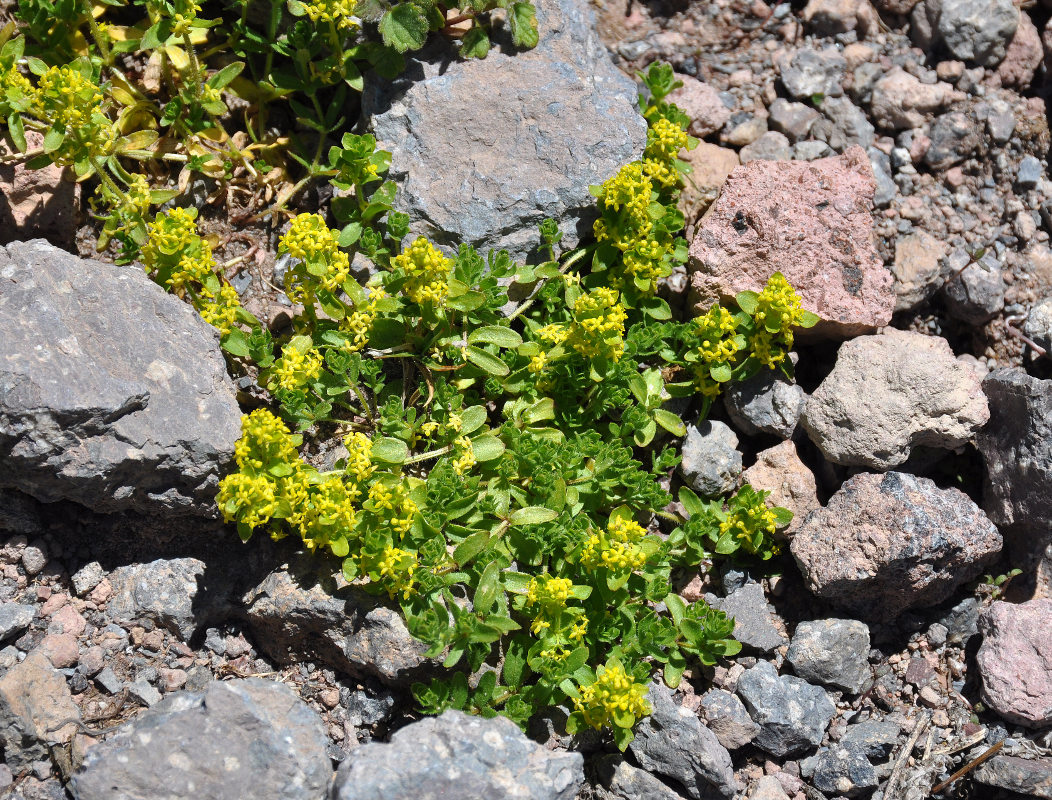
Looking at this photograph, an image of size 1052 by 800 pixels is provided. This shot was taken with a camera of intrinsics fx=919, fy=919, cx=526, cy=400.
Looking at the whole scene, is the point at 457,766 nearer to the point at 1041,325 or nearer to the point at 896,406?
the point at 896,406

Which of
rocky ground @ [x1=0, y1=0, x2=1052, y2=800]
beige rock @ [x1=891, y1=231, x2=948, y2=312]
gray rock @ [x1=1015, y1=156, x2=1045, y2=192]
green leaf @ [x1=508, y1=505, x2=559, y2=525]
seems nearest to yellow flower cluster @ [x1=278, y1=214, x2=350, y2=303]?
rocky ground @ [x1=0, y1=0, x2=1052, y2=800]

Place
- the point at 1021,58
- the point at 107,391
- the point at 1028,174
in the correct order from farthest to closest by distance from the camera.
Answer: the point at 1021,58 → the point at 1028,174 → the point at 107,391

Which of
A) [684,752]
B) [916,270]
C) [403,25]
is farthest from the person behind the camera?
[916,270]

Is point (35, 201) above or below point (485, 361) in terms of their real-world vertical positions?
above

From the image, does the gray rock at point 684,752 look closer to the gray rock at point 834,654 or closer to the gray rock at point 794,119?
the gray rock at point 834,654

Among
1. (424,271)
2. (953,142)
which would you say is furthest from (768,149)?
(424,271)

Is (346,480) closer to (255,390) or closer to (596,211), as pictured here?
(255,390)
